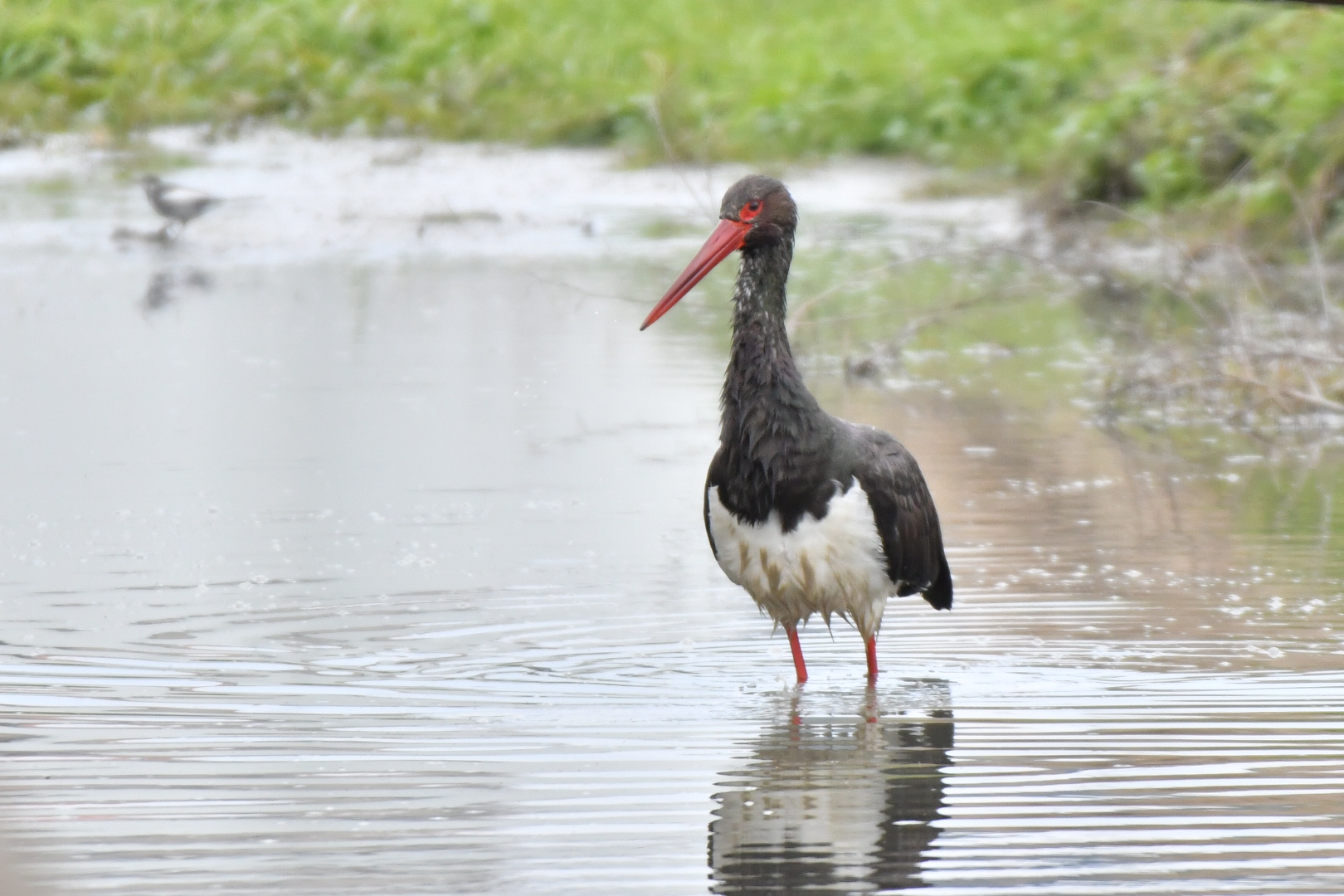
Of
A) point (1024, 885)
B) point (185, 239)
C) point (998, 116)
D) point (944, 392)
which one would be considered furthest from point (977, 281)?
point (1024, 885)

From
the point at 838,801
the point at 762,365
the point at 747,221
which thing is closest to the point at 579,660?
the point at 762,365

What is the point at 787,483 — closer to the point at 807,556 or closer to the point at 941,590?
the point at 807,556

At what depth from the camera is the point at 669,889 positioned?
14.2ft

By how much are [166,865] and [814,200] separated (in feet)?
53.5

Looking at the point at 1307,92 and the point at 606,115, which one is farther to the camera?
the point at 606,115

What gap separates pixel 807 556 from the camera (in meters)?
5.92

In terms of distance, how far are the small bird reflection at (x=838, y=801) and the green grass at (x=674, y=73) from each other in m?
12.4

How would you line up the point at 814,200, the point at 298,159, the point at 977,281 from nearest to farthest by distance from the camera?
the point at 977,281, the point at 814,200, the point at 298,159

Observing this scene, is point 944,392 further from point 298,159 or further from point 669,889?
point 298,159

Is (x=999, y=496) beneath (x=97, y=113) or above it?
beneath

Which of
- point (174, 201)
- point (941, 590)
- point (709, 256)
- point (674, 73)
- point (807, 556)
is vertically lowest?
point (941, 590)

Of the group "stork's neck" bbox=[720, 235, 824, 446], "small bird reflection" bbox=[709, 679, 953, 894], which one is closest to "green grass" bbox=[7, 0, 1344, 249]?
"stork's neck" bbox=[720, 235, 824, 446]

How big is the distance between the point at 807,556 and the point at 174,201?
481 inches

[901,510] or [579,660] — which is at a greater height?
[901,510]
